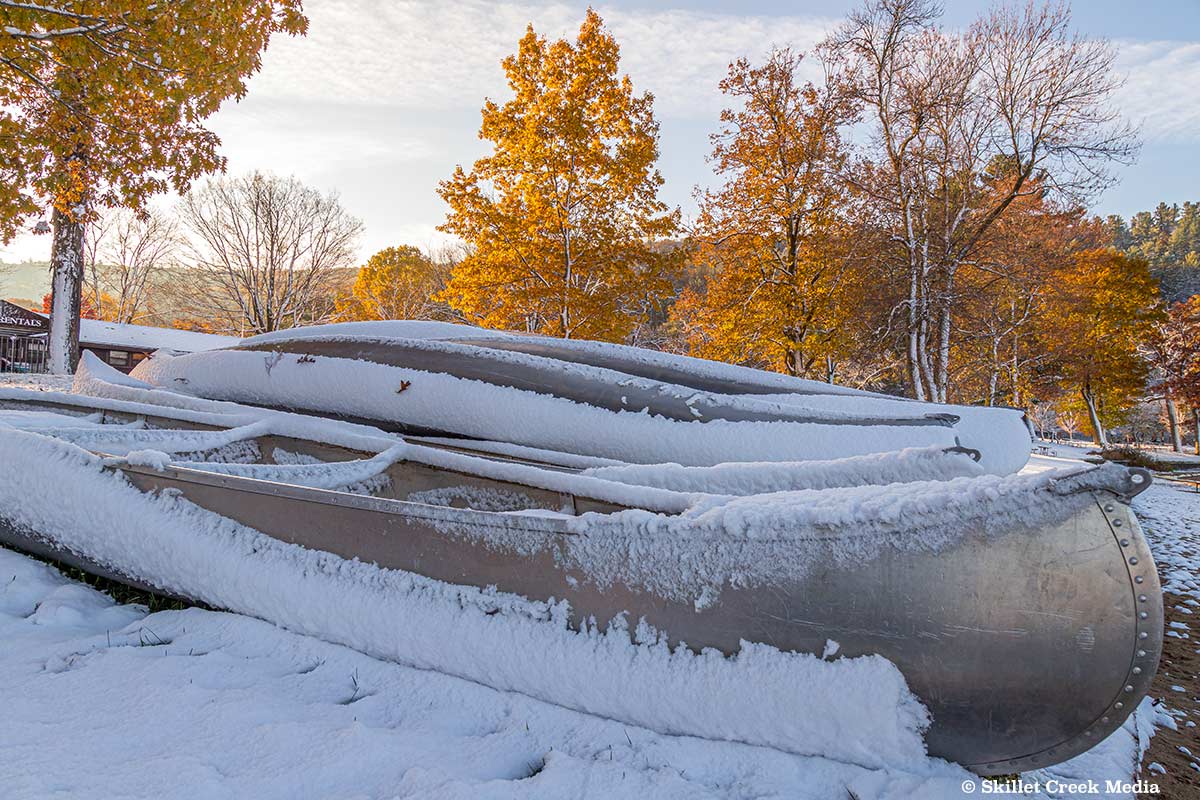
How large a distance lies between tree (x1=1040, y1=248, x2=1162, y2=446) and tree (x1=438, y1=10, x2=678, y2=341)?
21.4 metres

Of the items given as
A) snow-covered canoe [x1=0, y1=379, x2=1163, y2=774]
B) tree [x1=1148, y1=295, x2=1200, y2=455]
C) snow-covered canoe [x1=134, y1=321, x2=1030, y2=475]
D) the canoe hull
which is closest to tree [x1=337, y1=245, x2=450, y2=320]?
snow-covered canoe [x1=134, y1=321, x2=1030, y2=475]

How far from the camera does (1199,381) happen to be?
25.8 m

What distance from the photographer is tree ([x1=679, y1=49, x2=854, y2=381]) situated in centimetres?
1386

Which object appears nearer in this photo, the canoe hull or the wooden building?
the canoe hull

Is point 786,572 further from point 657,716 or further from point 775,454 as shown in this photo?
point 775,454

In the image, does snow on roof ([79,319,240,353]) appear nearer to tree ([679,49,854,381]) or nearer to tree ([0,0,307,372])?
tree ([0,0,307,372])

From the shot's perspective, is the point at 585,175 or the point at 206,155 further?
the point at 585,175

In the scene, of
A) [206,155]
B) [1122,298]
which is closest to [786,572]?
[206,155]

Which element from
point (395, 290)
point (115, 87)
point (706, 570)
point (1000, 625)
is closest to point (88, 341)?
point (395, 290)

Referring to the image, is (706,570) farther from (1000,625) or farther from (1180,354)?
(1180,354)

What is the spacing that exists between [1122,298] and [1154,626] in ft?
113

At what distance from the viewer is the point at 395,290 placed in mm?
35375

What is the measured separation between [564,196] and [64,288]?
11.1 metres

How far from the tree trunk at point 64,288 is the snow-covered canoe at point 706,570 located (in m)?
13.5
